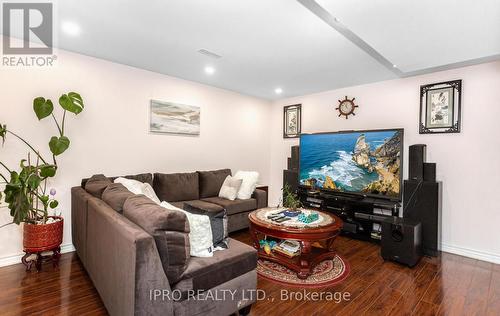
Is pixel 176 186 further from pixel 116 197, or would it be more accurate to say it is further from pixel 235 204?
pixel 116 197

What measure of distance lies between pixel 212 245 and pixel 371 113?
358cm

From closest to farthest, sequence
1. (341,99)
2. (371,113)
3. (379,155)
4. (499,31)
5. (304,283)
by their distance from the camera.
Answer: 1. (499,31)
2. (304,283)
3. (379,155)
4. (371,113)
5. (341,99)

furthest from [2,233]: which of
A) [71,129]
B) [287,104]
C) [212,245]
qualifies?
[287,104]

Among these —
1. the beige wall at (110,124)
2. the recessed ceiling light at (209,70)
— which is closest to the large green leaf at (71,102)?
the beige wall at (110,124)

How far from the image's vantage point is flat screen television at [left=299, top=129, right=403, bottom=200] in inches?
142

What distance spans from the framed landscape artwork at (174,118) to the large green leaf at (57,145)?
1215 millimetres

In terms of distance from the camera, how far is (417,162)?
340cm

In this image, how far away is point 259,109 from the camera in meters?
5.60

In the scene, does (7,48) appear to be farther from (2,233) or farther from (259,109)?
(259,109)

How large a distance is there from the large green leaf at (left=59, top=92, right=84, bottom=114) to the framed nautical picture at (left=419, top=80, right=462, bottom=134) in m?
4.59

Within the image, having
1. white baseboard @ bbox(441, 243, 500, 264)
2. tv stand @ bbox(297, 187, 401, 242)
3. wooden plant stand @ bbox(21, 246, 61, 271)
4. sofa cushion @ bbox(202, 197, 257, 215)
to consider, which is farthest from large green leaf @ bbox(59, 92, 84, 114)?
white baseboard @ bbox(441, 243, 500, 264)

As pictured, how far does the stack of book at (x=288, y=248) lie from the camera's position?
9.18ft

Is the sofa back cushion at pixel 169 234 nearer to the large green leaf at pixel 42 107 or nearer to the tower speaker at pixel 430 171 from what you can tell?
the large green leaf at pixel 42 107

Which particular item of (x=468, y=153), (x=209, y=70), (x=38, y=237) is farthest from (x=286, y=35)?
(x=38, y=237)
